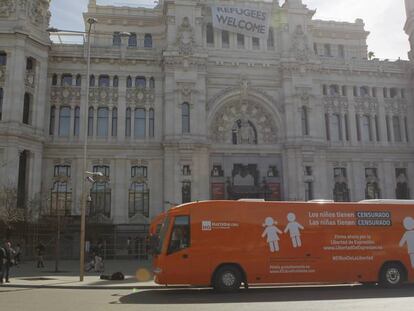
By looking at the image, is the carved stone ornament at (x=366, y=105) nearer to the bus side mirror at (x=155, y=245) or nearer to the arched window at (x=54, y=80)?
the arched window at (x=54, y=80)

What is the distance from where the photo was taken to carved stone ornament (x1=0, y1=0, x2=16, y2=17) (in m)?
43.7

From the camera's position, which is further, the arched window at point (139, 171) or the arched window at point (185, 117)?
the arched window at point (139, 171)

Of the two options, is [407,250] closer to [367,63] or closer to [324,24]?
[367,63]

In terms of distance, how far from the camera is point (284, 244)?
62.8 feet

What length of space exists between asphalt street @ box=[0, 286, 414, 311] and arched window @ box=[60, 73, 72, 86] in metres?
31.5

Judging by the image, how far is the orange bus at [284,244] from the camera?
60.1 feet

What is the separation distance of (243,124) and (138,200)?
46.3 feet

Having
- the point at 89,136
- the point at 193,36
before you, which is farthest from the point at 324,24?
the point at 89,136

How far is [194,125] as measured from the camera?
152ft

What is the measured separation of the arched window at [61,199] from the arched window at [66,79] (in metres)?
10.6

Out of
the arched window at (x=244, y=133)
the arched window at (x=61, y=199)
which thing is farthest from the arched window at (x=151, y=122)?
the arched window at (x=61, y=199)

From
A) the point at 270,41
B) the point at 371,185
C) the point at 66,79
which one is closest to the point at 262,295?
the point at 66,79

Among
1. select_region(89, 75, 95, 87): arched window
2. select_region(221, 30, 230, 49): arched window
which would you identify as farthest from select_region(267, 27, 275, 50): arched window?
select_region(89, 75, 95, 87): arched window

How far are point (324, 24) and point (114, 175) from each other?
33.4 meters
